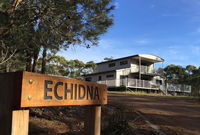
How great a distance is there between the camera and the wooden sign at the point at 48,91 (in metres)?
1.64

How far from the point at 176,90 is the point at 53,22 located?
29459 millimetres

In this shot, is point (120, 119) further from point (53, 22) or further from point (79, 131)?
point (53, 22)

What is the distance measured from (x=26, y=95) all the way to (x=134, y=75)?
95.2 ft

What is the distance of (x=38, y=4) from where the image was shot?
5.01 m

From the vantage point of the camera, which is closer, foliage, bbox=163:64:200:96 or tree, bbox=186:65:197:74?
foliage, bbox=163:64:200:96

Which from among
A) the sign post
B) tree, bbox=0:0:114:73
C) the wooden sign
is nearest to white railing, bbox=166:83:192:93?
tree, bbox=0:0:114:73

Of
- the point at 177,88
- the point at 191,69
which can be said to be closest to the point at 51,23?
the point at 177,88

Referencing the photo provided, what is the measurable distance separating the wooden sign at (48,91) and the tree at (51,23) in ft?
10.2

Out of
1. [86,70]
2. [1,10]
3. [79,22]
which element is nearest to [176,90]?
[86,70]

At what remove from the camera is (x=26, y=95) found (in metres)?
1.67

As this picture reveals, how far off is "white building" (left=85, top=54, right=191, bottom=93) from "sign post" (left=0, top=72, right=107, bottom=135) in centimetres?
2400

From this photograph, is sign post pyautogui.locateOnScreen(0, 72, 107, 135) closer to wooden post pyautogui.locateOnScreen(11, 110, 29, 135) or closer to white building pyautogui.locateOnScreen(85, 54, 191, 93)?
wooden post pyautogui.locateOnScreen(11, 110, 29, 135)

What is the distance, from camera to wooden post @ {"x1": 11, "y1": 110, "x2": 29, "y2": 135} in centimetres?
155

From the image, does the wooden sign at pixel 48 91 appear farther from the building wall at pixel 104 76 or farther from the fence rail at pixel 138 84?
the building wall at pixel 104 76
